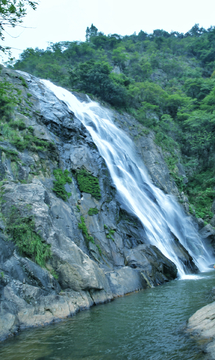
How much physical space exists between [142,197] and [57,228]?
920 centimetres

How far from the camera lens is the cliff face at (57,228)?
753 centimetres

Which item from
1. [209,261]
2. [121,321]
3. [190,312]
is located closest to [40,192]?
[121,321]

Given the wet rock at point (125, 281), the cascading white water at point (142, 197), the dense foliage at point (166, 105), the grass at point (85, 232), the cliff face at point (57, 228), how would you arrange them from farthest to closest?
the dense foliage at point (166, 105) < the cascading white water at point (142, 197) < the grass at point (85, 232) < the wet rock at point (125, 281) < the cliff face at point (57, 228)

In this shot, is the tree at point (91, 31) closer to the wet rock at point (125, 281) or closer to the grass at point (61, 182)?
the grass at point (61, 182)

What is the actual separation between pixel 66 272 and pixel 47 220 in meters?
1.95

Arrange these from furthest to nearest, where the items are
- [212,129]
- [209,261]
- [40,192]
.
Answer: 1. [212,129]
2. [209,261]
3. [40,192]

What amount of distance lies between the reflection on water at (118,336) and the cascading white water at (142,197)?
720cm

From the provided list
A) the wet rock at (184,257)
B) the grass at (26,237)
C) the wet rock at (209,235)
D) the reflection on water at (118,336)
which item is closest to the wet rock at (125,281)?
the reflection on water at (118,336)

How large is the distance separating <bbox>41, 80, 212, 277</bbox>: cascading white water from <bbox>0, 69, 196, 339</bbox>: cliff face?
118 centimetres

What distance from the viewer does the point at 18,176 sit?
10922mm

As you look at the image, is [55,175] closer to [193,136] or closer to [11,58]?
[11,58]

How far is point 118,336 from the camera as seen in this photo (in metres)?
6.09

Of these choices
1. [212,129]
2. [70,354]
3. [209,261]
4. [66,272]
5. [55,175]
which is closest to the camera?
[70,354]

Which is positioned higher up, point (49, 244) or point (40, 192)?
point (40, 192)
